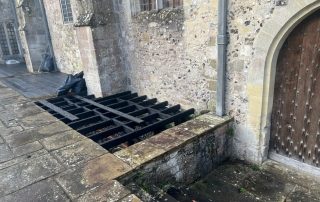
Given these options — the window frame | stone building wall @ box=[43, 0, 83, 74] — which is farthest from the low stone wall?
the window frame

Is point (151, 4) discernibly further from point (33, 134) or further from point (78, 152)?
point (78, 152)

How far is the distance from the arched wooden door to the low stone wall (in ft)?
2.82

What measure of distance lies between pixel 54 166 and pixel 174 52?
3.21m

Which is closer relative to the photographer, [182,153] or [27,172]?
[27,172]

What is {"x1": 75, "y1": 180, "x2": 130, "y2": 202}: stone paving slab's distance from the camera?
2.44 m

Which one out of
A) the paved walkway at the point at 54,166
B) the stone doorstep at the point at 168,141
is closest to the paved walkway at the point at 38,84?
the paved walkway at the point at 54,166

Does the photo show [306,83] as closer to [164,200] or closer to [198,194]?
[198,194]

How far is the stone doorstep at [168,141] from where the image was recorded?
3.16 m

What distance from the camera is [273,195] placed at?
345cm

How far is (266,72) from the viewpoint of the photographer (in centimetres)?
368

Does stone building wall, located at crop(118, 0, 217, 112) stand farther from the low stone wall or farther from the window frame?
the window frame

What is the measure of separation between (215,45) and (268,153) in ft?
6.71

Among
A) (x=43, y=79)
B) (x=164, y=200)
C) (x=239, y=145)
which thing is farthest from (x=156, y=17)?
(x=43, y=79)

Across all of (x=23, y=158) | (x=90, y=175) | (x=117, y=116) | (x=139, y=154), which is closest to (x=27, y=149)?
(x=23, y=158)
